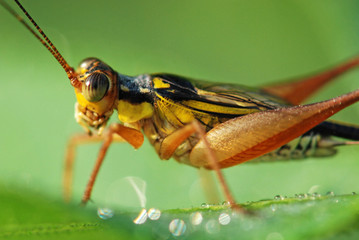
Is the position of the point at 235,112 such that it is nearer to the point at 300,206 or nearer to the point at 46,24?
the point at 300,206

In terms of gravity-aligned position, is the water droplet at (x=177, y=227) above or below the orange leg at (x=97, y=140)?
below

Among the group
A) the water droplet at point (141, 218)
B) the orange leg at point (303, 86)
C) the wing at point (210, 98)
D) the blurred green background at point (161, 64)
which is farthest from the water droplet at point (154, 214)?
the orange leg at point (303, 86)

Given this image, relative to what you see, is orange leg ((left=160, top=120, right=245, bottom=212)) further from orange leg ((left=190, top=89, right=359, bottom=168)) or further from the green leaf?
the green leaf

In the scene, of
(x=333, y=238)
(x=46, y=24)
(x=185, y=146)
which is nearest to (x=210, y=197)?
(x=185, y=146)

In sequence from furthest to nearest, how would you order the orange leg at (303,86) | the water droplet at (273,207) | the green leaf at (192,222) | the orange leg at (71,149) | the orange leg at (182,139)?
the orange leg at (303,86), the orange leg at (71,149), the orange leg at (182,139), the water droplet at (273,207), the green leaf at (192,222)

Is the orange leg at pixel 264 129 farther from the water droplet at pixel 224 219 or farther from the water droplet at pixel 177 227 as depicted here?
the water droplet at pixel 177 227

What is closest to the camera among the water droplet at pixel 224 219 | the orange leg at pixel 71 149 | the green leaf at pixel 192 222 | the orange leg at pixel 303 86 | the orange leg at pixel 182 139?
the green leaf at pixel 192 222

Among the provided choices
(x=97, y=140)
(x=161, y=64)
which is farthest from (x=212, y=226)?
(x=161, y=64)
